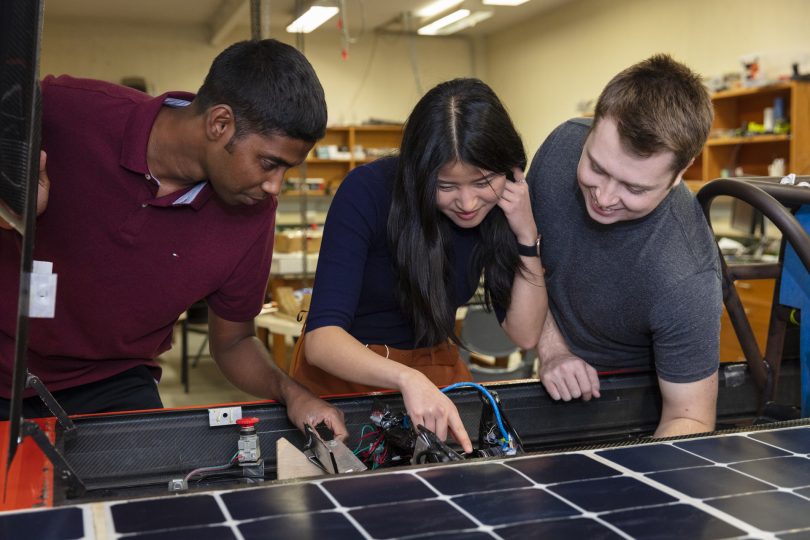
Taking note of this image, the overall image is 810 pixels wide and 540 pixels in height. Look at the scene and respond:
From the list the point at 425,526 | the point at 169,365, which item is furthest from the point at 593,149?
the point at 169,365

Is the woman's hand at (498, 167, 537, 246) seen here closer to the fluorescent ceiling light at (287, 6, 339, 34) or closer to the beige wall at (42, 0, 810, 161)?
the fluorescent ceiling light at (287, 6, 339, 34)

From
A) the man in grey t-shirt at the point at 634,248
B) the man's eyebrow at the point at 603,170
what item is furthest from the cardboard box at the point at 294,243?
the man's eyebrow at the point at 603,170

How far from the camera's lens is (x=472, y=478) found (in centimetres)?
98

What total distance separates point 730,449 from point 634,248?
0.62 meters

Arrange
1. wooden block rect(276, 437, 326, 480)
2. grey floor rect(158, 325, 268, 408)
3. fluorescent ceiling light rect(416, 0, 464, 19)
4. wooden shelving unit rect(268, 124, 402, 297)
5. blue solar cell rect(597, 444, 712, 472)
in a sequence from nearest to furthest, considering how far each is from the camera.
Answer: blue solar cell rect(597, 444, 712, 472) < wooden block rect(276, 437, 326, 480) < grey floor rect(158, 325, 268, 408) < fluorescent ceiling light rect(416, 0, 464, 19) < wooden shelving unit rect(268, 124, 402, 297)

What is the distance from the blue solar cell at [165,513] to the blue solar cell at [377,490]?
0.14 metres

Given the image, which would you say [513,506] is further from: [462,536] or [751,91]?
[751,91]

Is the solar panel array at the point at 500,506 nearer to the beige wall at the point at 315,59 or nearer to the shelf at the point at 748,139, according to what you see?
the shelf at the point at 748,139

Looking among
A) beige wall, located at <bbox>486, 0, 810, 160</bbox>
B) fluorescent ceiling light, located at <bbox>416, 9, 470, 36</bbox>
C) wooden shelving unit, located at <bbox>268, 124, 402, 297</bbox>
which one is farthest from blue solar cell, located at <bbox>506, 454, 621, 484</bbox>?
wooden shelving unit, located at <bbox>268, 124, 402, 297</bbox>

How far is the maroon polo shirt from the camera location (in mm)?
1609

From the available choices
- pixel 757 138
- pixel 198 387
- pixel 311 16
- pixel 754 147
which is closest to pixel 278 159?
pixel 311 16

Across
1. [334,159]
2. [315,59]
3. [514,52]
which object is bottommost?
[334,159]

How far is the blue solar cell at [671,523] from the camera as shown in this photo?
0.84 meters

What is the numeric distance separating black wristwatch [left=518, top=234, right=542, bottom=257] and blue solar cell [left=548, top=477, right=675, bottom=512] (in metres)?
0.81
